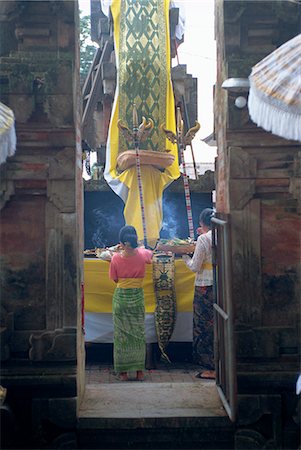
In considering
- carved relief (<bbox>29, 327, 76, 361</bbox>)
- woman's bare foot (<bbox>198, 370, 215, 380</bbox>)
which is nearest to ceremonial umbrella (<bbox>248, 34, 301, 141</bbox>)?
carved relief (<bbox>29, 327, 76, 361</bbox>)

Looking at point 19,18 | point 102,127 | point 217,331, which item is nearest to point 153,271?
point 217,331

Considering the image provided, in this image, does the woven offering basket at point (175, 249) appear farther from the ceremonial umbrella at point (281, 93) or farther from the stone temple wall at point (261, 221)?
the ceremonial umbrella at point (281, 93)

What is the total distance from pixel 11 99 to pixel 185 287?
12.8 ft

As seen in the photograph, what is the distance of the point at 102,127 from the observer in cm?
1322

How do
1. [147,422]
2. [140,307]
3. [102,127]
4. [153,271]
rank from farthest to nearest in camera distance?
[102,127]
[153,271]
[140,307]
[147,422]

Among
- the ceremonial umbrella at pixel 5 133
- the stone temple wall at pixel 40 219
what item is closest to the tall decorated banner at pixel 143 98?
the stone temple wall at pixel 40 219

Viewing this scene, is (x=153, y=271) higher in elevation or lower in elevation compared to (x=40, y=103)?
lower

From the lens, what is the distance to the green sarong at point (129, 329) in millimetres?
7293

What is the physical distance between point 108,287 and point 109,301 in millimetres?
187

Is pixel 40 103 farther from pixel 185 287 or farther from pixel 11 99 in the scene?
pixel 185 287

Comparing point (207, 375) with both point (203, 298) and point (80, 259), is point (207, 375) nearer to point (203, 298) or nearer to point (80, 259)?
point (203, 298)

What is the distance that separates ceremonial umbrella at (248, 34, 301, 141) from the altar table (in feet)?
13.7

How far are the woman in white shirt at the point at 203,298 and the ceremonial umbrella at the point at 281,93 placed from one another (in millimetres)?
3260

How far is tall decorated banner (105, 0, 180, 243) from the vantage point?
9.81m
